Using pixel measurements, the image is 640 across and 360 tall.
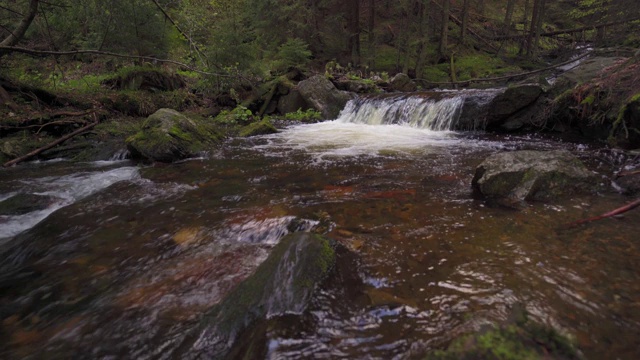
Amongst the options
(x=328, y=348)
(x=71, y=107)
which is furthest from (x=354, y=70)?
(x=328, y=348)

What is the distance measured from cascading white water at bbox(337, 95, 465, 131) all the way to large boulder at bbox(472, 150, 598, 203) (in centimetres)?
614

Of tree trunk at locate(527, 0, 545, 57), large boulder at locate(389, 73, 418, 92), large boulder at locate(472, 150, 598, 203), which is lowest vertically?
large boulder at locate(472, 150, 598, 203)

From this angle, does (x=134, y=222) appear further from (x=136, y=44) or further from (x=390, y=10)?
(x=390, y=10)

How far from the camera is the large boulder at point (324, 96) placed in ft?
48.6

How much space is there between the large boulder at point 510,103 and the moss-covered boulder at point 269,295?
8.85m

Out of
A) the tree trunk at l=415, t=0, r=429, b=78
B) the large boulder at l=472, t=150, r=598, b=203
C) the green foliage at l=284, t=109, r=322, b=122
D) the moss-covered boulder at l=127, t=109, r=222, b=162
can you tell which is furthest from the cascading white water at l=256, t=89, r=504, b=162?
the tree trunk at l=415, t=0, r=429, b=78

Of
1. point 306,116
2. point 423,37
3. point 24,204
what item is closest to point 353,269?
point 24,204

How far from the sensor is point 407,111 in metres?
12.3

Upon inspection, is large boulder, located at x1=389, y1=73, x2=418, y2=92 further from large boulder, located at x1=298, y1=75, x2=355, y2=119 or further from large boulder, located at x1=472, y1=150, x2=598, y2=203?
large boulder, located at x1=472, y1=150, x2=598, y2=203

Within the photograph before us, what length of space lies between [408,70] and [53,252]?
19.3 metres

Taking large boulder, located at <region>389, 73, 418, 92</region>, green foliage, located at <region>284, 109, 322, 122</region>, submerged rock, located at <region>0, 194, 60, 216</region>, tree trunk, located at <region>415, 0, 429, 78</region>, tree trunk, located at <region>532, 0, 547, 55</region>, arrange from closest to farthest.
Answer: submerged rock, located at <region>0, 194, 60, 216</region>, green foliage, located at <region>284, 109, 322, 122</region>, large boulder, located at <region>389, 73, 418, 92</region>, tree trunk, located at <region>415, 0, 429, 78</region>, tree trunk, located at <region>532, 0, 547, 55</region>

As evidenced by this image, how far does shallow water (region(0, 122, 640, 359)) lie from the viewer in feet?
7.82

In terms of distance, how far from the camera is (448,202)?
464cm

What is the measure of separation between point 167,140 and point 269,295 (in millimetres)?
6765
